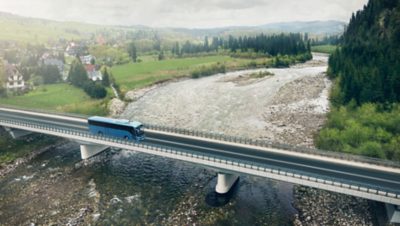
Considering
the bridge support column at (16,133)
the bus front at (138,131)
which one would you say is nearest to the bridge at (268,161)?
the bus front at (138,131)

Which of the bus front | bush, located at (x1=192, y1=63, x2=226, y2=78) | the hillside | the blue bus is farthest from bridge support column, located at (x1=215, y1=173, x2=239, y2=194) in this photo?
bush, located at (x1=192, y1=63, x2=226, y2=78)

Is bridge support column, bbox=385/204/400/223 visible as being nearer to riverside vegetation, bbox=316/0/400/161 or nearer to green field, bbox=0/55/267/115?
riverside vegetation, bbox=316/0/400/161

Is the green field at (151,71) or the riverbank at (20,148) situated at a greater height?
the green field at (151,71)

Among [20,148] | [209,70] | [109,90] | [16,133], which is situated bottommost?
[20,148]

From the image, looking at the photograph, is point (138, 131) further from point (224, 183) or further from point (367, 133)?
point (367, 133)

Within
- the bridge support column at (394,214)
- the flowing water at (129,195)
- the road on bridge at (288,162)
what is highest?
the road on bridge at (288,162)

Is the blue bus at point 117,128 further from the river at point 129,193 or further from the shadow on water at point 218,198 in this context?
the shadow on water at point 218,198

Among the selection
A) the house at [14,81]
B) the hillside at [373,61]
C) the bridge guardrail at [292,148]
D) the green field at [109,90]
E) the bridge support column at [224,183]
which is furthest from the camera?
the house at [14,81]

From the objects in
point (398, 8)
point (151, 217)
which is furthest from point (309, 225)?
point (398, 8)

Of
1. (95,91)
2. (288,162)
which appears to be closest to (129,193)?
(288,162)
